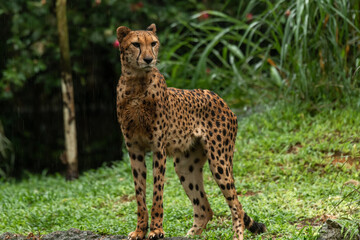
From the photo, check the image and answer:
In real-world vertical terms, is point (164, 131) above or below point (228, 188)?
above

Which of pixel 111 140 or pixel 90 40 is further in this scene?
pixel 111 140

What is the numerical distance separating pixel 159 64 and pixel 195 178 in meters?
4.63

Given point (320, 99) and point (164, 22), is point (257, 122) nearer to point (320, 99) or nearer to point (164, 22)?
point (320, 99)

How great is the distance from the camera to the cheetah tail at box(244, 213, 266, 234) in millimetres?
4875

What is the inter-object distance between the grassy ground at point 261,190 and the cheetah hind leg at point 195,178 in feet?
0.50

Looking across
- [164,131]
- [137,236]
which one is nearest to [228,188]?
[164,131]

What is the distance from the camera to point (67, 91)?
833 cm

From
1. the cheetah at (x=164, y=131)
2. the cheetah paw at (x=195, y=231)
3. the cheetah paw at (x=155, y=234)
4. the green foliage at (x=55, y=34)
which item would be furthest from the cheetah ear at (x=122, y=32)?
the green foliage at (x=55, y=34)

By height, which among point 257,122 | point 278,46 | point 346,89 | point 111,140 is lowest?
point 111,140

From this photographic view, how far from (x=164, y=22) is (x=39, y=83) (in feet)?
8.90

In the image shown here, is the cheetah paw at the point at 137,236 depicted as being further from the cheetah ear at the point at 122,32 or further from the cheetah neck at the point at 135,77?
the cheetah ear at the point at 122,32

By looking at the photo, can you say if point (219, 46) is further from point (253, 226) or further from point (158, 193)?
point (158, 193)

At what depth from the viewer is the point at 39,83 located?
1062 cm

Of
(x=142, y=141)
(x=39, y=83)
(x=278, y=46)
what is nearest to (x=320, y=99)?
(x=278, y=46)
